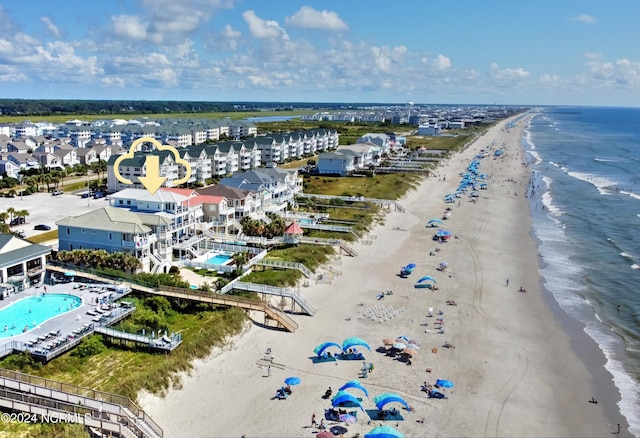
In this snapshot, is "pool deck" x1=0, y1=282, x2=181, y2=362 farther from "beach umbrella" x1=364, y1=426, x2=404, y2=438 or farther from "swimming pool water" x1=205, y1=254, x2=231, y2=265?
"beach umbrella" x1=364, y1=426, x2=404, y2=438

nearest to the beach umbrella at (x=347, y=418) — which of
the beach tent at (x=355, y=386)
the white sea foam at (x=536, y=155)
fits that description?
the beach tent at (x=355, y=386)

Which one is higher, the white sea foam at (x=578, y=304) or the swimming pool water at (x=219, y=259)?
the swimming pool water at (x=219, y=259)

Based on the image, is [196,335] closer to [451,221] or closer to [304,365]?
[304,365]

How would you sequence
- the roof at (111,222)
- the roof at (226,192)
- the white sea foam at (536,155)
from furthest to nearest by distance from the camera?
the white sea foam at (536,155), the roof at (226,192), the roof at (111,222)

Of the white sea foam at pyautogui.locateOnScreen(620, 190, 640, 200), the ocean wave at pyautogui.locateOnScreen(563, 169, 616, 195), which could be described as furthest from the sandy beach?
the ocean wave at pyautogui.locateOnScreen(563, 169, 616, 195)

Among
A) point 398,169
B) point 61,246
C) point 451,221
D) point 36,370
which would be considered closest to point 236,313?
point 36,370

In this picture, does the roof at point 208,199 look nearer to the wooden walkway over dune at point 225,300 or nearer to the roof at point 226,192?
the roof at point 226,192

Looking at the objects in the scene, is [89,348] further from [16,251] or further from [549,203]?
[549,203]

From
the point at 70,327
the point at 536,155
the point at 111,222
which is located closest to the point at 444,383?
the point at 70,327
